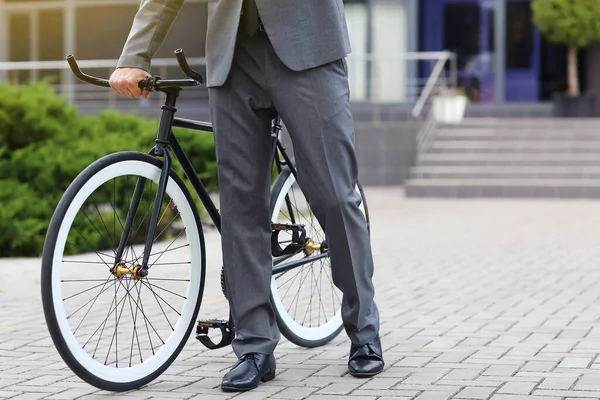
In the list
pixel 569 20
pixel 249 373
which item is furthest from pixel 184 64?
pixel 569 20

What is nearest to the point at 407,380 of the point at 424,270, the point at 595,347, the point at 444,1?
the point at 595,347

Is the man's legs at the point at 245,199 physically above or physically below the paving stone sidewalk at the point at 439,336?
above

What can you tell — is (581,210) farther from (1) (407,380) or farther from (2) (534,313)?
(1) (407,380)

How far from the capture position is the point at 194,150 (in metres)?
11.2

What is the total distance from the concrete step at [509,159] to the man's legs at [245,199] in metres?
13.5

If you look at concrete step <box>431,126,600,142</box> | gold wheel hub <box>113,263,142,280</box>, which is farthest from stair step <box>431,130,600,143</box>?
gold wheel hub <box>113,263,142,280</box>

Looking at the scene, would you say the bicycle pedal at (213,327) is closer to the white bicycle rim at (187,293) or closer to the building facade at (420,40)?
the white bicycle rim at (187,293)

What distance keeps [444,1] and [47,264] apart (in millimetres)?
23557

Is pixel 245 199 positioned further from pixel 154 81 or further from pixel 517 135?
pixel 517 135

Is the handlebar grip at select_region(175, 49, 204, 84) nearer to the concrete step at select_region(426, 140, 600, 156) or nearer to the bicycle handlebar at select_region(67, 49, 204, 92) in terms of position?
the bicycle handlebar at select_region(67, 49, 204, 92)

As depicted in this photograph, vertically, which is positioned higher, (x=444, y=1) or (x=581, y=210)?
(x=444, y=1)

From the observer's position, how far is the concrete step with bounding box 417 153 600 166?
56.6 ft

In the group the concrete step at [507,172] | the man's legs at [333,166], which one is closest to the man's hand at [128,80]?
the man's legs at [333,166]

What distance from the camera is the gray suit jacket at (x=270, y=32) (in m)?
4.08
